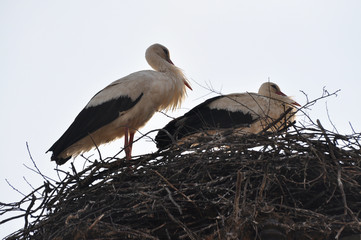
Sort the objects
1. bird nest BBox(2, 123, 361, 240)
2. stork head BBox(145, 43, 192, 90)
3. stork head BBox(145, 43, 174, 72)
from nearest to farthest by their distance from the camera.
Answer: bird nest BBox(2, 123, 361, 240), stork head BBox(145, 43, 192, 90), stork head BBox(145, 43, 174, 72)

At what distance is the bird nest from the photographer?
3.43m

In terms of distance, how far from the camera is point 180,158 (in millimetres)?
4191

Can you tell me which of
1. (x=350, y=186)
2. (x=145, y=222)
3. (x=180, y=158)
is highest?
(x=180, y=158)

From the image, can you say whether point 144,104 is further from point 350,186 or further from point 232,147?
point 350,186

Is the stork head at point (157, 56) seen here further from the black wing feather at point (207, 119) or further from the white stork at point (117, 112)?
the black wing feather at point (207, 119)

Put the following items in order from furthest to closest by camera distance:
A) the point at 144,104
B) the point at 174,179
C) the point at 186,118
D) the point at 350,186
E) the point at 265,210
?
the point at 186,118 < the point at 144,104 < the point at 174,179 < the point at 350,186 < the point at 265,210

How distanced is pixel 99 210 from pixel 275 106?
289 centimetres

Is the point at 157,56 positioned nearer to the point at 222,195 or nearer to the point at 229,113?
the point at 229,113

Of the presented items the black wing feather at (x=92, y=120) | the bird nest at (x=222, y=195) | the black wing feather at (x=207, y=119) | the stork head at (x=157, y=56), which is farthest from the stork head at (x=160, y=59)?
the bird nest at (x=222, y=195)

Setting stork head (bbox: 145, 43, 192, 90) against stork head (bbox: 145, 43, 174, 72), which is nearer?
stork head (bbox: 145, 43, 192, 90)

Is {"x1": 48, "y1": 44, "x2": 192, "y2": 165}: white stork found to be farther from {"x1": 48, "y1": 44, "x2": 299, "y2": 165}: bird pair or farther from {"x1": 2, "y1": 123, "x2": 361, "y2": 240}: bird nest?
{"x1": 2, "y1": 123, "x2": 361, "y2": 240}: bird nest

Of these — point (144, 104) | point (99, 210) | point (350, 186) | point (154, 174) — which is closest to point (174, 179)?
point (154, 174)

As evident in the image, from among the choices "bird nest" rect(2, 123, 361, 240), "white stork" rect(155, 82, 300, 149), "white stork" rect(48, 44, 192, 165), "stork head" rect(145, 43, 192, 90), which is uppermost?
"stork head" rect(145, 43, 192, 90)

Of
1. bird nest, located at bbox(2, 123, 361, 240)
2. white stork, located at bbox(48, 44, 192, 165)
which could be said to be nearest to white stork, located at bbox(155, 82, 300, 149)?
white stork, located at bbox(48, 44, 192, 165)
